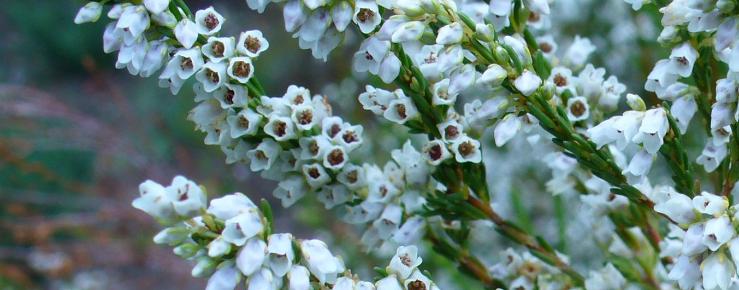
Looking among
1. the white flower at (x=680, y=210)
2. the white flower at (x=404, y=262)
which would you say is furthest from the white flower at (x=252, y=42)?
the white flower at (x=680, y=210)

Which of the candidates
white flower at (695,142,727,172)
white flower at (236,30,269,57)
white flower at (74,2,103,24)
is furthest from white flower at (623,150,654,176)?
white flower at (74,2,103,24)

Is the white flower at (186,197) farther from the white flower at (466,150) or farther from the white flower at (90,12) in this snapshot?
the white flower at (466,150)

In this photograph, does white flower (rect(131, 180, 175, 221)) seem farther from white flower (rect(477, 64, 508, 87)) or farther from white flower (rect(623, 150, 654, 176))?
white flower (rect(623, 150, 654, 176))

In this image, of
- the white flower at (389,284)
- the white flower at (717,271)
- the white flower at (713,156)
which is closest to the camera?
the white flower at (717,271)

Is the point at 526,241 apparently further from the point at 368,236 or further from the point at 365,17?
the point at 365,17

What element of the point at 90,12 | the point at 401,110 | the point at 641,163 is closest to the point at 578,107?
the point at 641,163

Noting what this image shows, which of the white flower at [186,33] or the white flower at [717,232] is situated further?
the white flower at [186,33]

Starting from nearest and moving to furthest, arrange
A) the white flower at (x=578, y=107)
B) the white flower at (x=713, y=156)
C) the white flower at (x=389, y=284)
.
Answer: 1. the white flower at (x=389, y=284)
2. the white flower at (x=713, y=156)
3. the white flower at (x=578, y=107)

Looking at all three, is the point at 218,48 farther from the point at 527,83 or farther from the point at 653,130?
the point at 653,130

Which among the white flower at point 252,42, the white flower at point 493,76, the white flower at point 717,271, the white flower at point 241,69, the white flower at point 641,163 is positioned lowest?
the white flower at point 717,271
